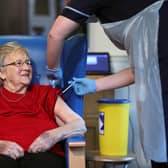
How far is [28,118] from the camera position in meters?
2.29

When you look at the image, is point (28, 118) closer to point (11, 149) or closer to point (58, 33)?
point (11, 149)

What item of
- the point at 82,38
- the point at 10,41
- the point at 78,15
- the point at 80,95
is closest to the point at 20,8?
the point at 10,41

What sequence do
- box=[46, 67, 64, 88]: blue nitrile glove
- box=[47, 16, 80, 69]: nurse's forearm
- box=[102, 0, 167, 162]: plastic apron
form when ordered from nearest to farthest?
box=[102, 0, 167, 162]: plastic apron
box=[47, 16, 80, 69]: nurse's forearm
box=[46, 67, 64, 88]: blue nitrile glove

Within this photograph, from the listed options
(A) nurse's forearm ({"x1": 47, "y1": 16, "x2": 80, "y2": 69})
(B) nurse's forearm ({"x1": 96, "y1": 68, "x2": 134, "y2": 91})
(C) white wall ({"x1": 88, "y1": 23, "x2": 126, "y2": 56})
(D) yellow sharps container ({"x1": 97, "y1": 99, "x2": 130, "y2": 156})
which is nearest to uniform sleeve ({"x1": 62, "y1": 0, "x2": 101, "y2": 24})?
(A) nurse's forearm ({"x1": 47, "y1": 16, "x2": 80, "y2": 69})

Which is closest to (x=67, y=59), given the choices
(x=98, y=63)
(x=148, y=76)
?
(x=98, y=63)

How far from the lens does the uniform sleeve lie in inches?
70.2

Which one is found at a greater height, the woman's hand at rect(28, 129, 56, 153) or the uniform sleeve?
the uniform sleeve

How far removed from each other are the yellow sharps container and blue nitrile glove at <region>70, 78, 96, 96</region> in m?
0.34

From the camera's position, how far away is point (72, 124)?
7.02 feet

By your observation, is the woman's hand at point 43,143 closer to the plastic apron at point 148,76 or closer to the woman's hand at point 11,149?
the woman's hand at point 11,149

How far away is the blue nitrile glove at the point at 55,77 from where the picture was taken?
2191 mm

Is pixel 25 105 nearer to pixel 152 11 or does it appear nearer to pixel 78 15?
pixel 78 15

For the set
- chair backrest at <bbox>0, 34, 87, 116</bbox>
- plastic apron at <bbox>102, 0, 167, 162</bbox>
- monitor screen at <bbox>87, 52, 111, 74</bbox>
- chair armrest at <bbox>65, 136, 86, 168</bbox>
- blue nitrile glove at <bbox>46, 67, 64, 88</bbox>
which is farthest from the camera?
monitor screen at <bbox>87, 52, 111, 74</bbox>

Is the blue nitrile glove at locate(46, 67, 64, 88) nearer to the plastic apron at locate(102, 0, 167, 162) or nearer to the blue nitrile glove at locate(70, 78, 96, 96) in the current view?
the blue nitrile glove at locate(70, 78, 96, 96)
